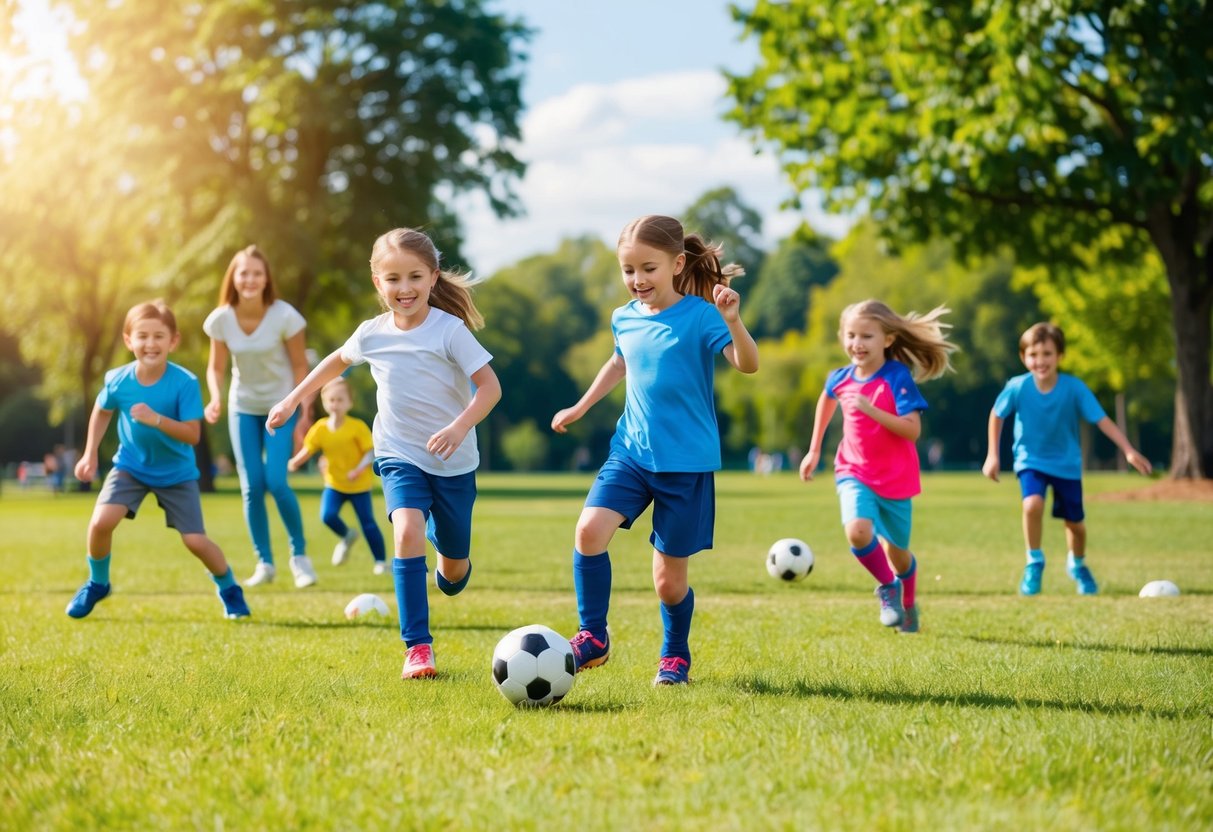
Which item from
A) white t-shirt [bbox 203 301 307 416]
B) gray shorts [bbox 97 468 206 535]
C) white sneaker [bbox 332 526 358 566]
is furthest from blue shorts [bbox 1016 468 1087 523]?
white sneaker [bbox 332 526 358 566]

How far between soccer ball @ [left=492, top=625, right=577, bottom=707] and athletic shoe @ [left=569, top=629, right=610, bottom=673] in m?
0.59

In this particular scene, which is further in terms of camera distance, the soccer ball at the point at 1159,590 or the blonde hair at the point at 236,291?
the blonde hair at the point at 236,291

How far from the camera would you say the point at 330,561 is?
12531 mm

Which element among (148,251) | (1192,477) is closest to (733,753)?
(1192,477)

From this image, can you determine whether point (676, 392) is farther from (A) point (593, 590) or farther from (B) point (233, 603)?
(B) point (233, 603)

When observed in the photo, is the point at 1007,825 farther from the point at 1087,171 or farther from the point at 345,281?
the point at 345,281

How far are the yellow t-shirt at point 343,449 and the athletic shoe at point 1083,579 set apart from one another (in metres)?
6.10

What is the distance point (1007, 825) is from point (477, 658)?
340 cm

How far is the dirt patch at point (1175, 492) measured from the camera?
74.3 feet

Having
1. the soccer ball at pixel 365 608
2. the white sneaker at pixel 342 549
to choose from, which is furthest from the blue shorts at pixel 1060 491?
the white sneaker at pixel 342 549

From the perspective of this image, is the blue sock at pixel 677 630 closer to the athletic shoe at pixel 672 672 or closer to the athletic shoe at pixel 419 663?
the athletic shoe at pixel 672 672

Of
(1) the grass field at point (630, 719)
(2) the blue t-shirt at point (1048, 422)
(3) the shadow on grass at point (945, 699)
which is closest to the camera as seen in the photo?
(1) the grass field at point (630, 719)

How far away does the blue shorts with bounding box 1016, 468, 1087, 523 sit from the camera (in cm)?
965

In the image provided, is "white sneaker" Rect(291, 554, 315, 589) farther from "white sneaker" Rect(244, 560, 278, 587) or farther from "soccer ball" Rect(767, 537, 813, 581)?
"soccer ball" Rect(767, 537, 813, 581)
